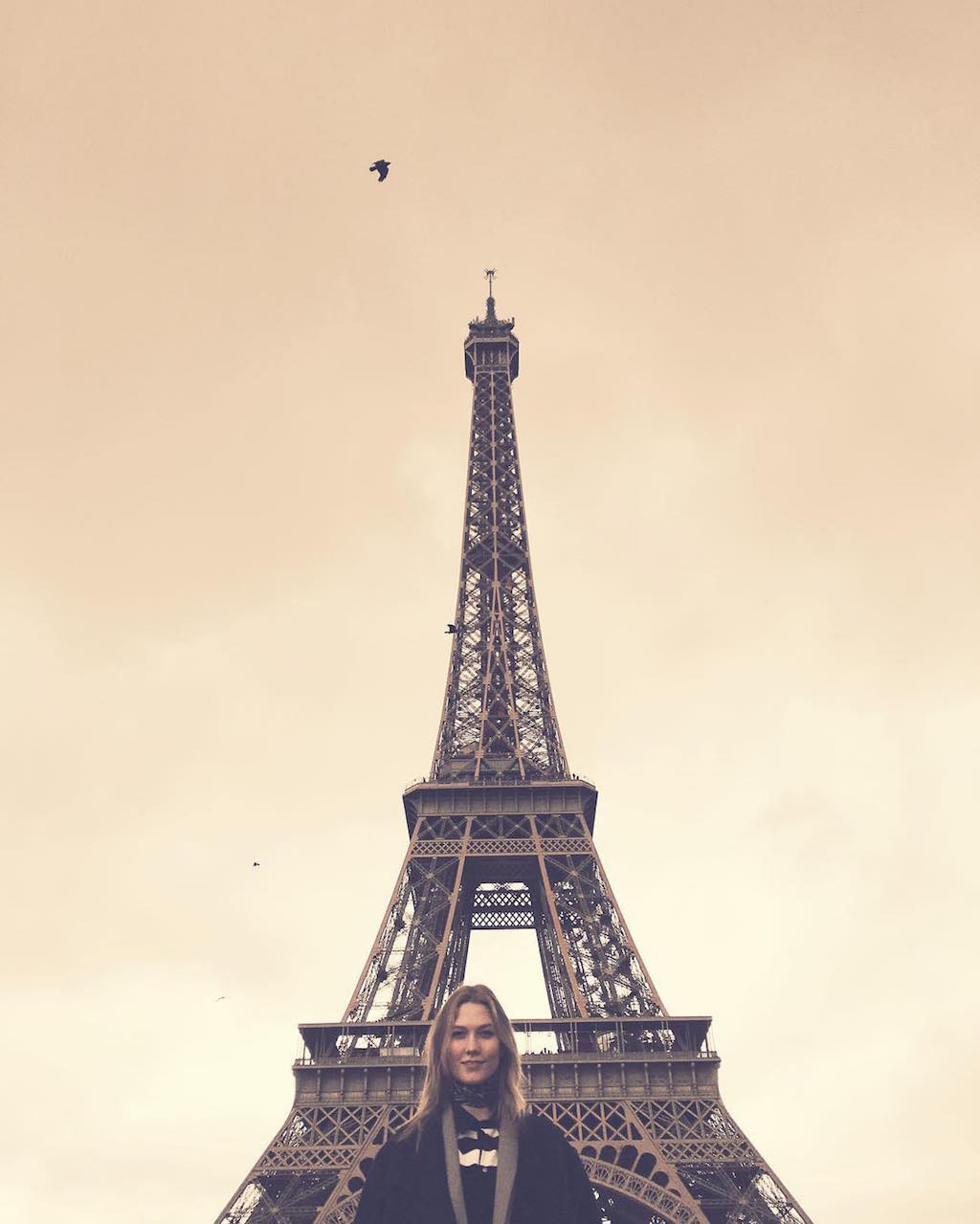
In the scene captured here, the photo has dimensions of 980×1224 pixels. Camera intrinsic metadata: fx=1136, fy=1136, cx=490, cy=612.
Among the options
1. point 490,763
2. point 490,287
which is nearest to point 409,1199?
point 490,763

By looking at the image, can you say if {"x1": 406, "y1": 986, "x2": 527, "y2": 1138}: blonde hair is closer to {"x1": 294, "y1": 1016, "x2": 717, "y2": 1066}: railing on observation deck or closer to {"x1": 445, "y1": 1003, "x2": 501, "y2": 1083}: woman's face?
{"x1": 445, "y1": 1003, "x2": 501, "y2": 1083}: woman's face

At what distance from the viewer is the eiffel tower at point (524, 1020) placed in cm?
4197

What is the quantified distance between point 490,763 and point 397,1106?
18270mm

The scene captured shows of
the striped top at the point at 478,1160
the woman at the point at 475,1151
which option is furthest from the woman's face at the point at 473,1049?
the striped top at the point at 478,1160

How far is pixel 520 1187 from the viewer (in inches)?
233

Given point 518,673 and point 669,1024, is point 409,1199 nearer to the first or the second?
point 669,1024

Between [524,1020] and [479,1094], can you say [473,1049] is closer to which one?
[479,1094]

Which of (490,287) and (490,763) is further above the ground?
(490,287)

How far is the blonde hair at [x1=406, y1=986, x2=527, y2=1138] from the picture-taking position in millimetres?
6141

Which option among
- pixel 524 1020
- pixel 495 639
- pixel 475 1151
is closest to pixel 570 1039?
pixel 524 1020

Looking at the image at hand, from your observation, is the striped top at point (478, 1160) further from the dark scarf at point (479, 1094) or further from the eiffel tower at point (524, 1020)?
the eiffel tower at point (524, 1020)

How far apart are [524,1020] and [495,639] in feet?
75.4

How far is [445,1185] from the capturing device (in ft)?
19.3

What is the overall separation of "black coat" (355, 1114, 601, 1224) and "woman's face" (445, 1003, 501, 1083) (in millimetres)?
313
